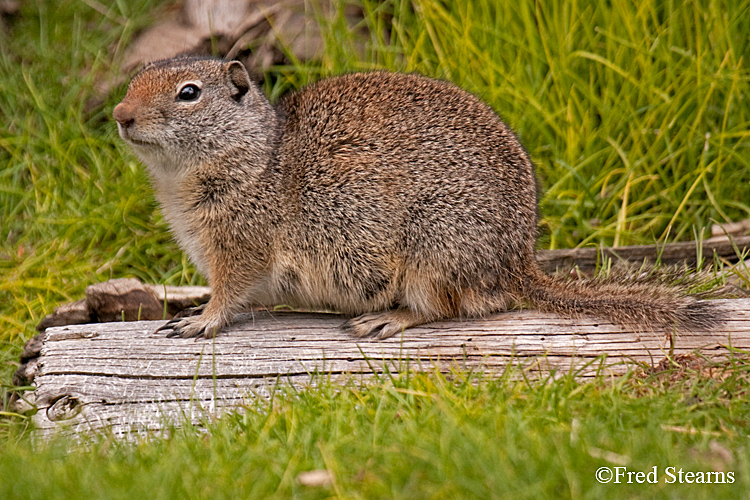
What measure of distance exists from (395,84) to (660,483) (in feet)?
9.34

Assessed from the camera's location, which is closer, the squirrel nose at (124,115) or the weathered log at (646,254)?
the squirrel nose at (124,115)

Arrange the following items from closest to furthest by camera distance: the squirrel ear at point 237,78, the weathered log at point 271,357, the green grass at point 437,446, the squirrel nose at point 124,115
A: the green grass at point 437,446 → the weathered log at point 271,357 → the squirrel nose at point 124,115 → the squirrel ear at point 237,78

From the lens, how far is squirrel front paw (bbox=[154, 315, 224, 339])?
4562 millimetres

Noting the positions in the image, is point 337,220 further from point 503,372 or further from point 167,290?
point 167,290

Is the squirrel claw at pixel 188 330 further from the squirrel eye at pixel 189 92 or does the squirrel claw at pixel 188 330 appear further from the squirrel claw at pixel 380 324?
the squirrel eye at pixel 189 92

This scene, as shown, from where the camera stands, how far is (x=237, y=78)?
4734 millimetres

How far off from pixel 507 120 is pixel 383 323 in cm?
243

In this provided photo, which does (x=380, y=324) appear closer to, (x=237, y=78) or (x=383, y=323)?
(x=383, y=323)

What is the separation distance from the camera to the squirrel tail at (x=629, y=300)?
432 cm

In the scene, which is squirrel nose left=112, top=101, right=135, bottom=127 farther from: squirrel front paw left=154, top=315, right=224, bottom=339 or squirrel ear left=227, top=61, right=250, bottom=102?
squirrel front paw left=154, top=315, right=224, bottom=339

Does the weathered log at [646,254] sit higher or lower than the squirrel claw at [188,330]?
lower

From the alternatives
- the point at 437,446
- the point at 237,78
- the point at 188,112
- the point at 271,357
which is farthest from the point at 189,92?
the point at 437,446

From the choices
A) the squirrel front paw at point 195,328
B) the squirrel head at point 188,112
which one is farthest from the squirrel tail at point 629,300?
the squirrel head at point 188,112

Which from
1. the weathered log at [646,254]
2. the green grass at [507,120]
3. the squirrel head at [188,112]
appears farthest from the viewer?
the weathered log at [646,254]
